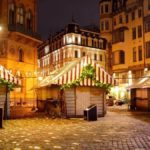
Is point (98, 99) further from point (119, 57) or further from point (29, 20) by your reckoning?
point (119, 57)

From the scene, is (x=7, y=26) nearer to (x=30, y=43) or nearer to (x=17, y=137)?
(x=30, y=43)

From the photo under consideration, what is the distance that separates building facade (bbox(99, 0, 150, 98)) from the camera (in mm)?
46688

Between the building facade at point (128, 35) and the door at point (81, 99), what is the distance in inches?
876

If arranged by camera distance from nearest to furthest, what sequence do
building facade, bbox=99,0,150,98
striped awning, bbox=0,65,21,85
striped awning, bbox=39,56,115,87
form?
1. striped awning, bbox=0,65,21,85
2. striped awning, bbox=39,56,115,87
3. building facade, bbox=99,0,150,98

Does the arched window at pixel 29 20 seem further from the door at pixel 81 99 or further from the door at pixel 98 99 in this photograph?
the door at pixel 81 99

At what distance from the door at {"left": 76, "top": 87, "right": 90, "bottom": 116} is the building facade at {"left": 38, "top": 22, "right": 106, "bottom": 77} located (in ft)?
160

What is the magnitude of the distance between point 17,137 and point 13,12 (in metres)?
28.6

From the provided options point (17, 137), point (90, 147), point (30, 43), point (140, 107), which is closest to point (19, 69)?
point (30, 43)

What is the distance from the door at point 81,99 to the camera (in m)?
22.7

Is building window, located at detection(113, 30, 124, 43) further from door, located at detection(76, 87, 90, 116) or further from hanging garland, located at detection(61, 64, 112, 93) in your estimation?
door, located at detection(76, 87, 90, 116)

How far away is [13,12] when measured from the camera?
38.9 metres

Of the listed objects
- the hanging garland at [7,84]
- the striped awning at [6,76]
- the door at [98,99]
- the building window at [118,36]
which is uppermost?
the building window at [118,36]

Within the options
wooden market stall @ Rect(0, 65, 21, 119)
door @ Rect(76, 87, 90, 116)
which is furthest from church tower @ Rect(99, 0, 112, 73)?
wooden market stall @ Rect(0, 65, 21, 119)

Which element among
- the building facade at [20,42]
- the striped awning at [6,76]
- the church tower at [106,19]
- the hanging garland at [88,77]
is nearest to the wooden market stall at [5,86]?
the striped awning at [6,76]
